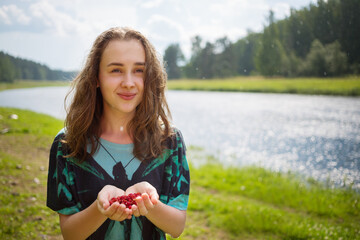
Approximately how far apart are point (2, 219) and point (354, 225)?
5.43m

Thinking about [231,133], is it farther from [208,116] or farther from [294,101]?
[294,101]

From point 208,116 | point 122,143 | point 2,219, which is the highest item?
point 122,143

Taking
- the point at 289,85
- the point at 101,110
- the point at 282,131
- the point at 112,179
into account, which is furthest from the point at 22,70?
the point at 282,131

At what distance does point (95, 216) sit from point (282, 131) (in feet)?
21.0

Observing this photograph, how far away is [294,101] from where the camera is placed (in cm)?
609

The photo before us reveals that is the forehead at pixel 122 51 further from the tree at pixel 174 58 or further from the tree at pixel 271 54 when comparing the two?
the tree at pixel 174 58

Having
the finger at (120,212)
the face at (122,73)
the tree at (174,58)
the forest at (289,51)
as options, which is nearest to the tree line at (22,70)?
the forest at (289,51)

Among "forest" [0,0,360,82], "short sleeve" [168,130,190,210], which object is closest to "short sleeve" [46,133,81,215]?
"short sleeve" [168,130,190,210]

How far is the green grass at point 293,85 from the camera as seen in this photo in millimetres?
4547

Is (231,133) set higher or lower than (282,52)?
lower

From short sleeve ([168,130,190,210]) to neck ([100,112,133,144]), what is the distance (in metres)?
0.36

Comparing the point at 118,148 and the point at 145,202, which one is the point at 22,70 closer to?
the point at 118,148

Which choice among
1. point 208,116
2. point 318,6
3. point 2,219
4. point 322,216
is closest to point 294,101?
point 318,6

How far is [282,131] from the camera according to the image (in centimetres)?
686
